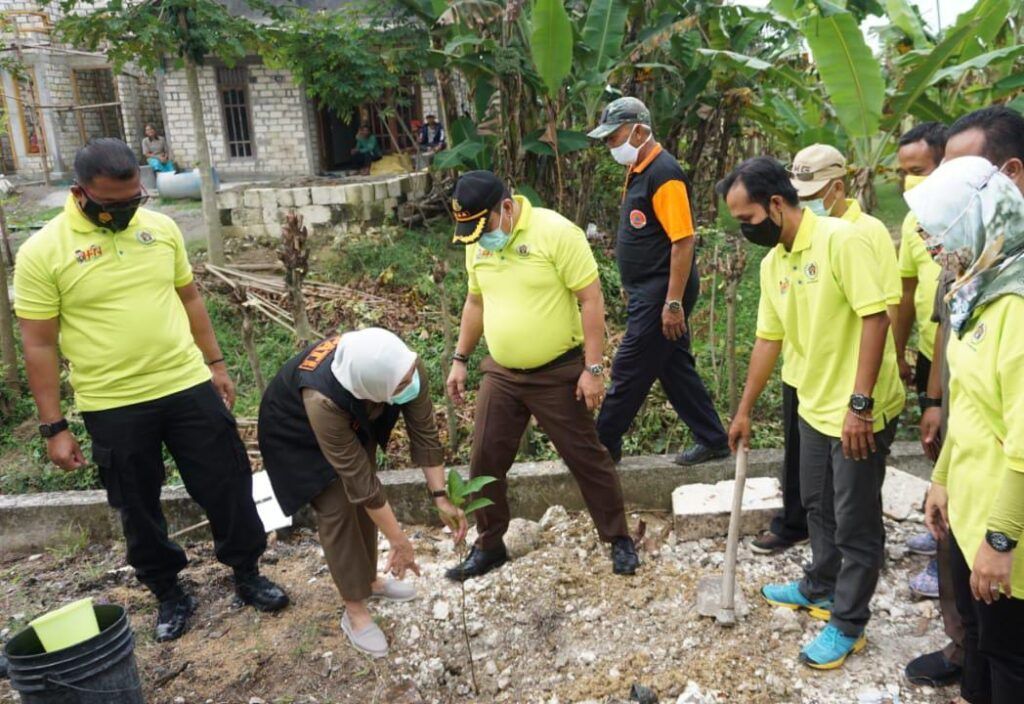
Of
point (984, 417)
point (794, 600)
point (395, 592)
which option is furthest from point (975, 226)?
point (395, 592)

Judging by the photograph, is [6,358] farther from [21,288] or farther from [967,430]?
[967,430]

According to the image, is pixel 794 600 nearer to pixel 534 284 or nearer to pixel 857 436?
pixel 857 436

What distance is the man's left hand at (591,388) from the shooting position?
3.49 meters

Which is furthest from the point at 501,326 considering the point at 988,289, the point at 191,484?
the point at 988,289

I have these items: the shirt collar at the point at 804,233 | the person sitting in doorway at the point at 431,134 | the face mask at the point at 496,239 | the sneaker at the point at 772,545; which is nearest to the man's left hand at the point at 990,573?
the shirt collar at the point at 804,233

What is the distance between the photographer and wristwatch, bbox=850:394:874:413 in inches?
106

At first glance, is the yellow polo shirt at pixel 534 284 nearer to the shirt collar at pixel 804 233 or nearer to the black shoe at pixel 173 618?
the shirt collar at pixel 804 233

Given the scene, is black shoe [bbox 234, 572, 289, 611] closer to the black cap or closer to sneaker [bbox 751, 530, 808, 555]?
the black cap

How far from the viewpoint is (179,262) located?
11.7 ft

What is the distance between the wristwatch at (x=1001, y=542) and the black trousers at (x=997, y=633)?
0.72 ft

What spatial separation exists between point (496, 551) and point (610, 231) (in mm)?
4934

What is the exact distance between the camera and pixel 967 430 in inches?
81.1

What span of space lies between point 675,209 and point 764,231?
1.16 metres

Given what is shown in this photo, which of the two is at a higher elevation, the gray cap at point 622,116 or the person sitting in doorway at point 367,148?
the gray cap at point 622,116
